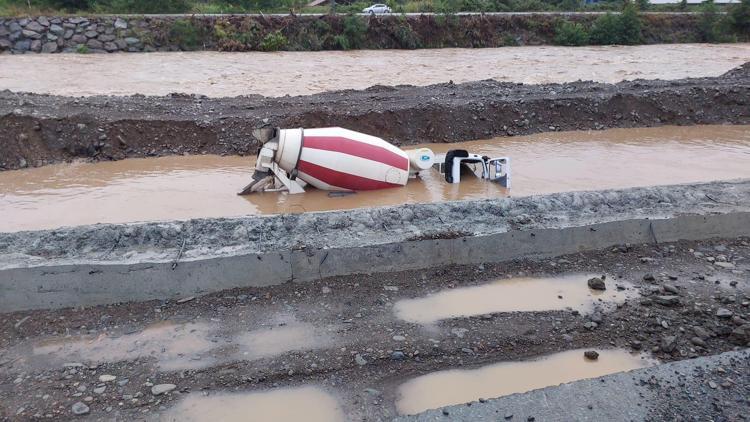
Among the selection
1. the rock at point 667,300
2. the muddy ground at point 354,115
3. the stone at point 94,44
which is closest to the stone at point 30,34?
the stone at point 94,44

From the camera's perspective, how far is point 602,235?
569 cm

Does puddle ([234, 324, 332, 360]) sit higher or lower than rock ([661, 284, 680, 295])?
higher

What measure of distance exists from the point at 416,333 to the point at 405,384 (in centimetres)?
58

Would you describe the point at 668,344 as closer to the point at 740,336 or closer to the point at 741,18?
the point at 740,336

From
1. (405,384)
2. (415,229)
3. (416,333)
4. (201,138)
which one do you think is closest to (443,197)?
(415,229)

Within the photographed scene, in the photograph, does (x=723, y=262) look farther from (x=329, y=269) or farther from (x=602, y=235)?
(x=329, y=269)

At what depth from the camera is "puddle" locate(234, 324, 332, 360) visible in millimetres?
4066

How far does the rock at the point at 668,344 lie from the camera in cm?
408

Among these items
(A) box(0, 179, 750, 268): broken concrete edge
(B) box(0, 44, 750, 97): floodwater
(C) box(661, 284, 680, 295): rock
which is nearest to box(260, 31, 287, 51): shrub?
(B) box(0, 44, 750, 97): floodwater

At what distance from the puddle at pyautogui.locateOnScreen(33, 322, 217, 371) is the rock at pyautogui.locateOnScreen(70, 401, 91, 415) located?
0.48m

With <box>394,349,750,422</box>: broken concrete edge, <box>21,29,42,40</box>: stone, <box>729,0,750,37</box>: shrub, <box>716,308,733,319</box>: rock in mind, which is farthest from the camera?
<box>729,0,750,37</box>: shrub

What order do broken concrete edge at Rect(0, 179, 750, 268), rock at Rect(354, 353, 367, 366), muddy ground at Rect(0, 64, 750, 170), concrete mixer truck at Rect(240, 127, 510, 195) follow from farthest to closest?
muddy ground at Rect(0, 64, 750, 170) → concrete mixer truck at Rect(240, 127, 510, 195) → broken concrete edge at Rect(0, 179, 750, 268) → rock at Rect(354, 353, 367, 366)

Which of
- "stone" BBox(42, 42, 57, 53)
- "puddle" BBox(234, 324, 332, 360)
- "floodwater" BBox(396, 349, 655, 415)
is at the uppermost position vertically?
"stone" BBox(42, 42, 57, 53)

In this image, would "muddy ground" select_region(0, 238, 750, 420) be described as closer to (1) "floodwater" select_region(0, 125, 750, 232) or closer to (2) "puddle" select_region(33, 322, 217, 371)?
(2) "puddle" select_region(33, 322, 217, 371)
